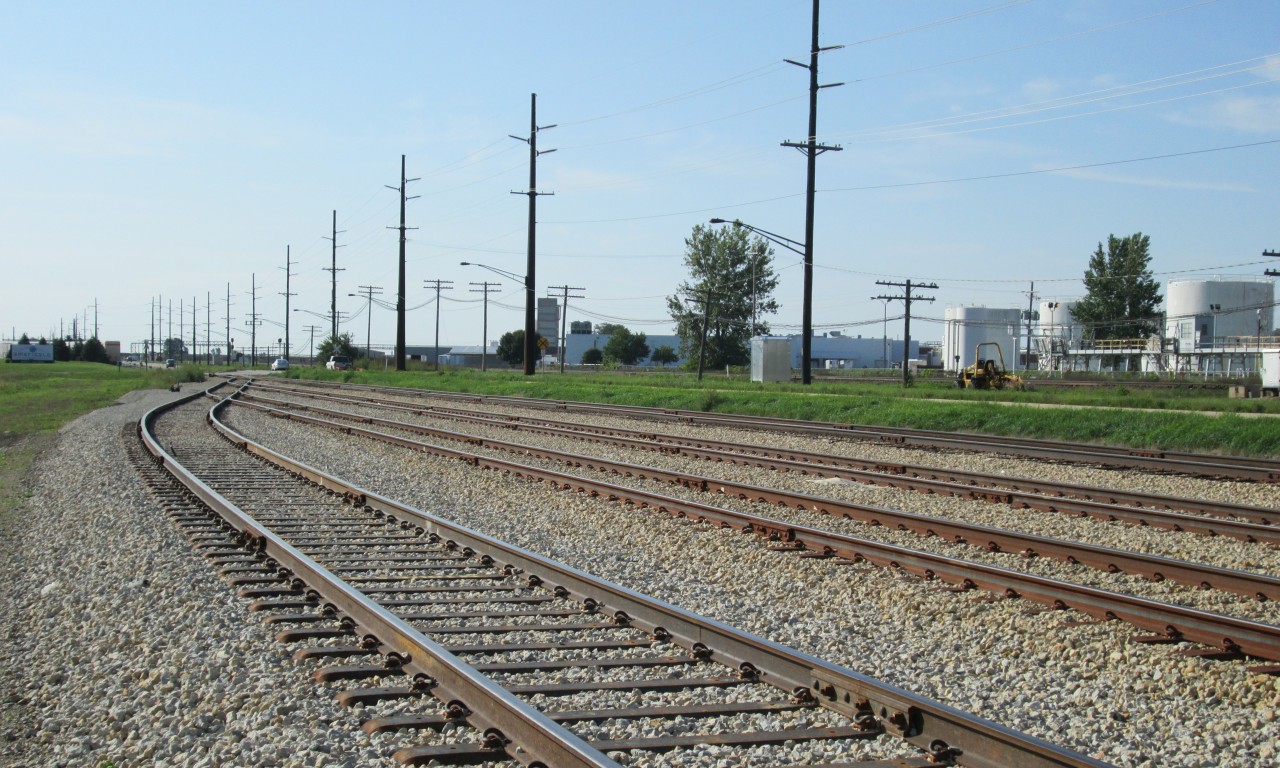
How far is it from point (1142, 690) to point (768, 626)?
235 centimetres

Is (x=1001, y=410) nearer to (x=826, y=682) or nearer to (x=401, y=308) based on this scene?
(x=826, y=682)

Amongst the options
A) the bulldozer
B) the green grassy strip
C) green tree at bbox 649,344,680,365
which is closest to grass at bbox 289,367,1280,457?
the bulldozer

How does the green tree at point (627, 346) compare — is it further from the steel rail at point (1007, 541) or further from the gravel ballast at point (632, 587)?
the gravel ballast at point (632, 587)

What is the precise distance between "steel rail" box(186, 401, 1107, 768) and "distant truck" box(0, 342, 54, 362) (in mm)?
141640

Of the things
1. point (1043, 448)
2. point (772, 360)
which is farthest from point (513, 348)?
point (1043, 448)

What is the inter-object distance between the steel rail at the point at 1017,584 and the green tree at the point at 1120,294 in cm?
9600

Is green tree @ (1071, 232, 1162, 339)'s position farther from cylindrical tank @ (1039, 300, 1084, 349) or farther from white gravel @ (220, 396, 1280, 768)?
white gravel @ (220, 396, 1280, 768)

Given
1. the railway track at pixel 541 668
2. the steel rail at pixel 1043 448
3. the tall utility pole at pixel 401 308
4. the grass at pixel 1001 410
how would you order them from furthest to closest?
the tall utility pole at pixel 401 308
the grass at pixel 1001 410
the steel rail at pixel 1043 448
the railway track at pixel 541 668

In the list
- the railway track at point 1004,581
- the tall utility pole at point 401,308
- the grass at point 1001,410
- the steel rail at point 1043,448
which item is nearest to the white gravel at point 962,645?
the railway track at point 1004,581

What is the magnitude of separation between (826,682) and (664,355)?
5188 inches

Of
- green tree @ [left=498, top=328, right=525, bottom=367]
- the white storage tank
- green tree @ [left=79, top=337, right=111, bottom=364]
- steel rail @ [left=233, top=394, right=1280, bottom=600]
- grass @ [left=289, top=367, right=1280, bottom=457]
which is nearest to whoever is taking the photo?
steel rail @ [left=233, top=394, right=1280, bottom=600]

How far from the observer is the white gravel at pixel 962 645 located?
5648 mm

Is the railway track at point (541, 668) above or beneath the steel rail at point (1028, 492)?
beneath

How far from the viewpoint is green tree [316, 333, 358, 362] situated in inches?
4023
